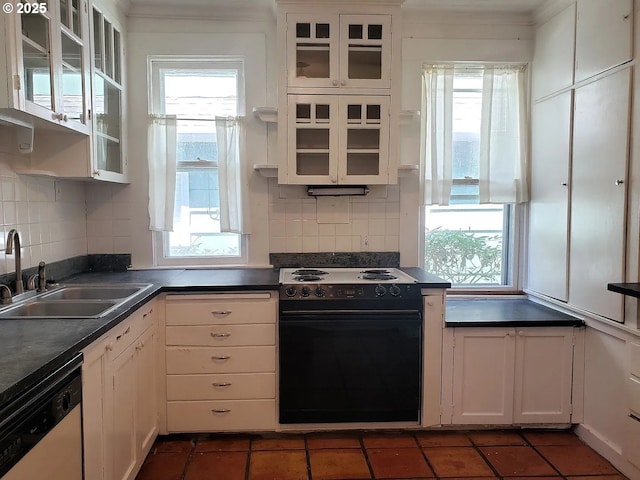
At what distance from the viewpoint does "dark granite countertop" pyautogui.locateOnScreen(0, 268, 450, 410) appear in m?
1.23

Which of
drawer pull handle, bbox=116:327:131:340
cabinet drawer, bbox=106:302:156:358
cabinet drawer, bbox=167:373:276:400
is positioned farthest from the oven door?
drawer pull handle, bbox=116:327:131:340

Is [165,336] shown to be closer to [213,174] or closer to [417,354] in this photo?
[213,174]

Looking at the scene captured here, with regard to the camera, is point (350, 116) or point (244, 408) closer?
point (244, 408)

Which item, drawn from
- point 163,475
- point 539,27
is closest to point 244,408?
point 163,475

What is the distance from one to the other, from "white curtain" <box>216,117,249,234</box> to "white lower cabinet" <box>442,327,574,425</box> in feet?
5.15

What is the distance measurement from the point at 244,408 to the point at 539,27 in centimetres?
313

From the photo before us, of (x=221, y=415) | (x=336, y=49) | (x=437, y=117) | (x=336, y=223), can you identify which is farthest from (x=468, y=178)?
(x=221, y=415)

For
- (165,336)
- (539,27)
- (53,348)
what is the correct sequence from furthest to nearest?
(539,27) < (165,336) < (53,348)

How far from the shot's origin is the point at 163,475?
228 centimetres

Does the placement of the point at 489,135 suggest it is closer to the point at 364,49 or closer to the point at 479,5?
the point at 479,5

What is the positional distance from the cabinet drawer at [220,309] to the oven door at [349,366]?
0.13 meters

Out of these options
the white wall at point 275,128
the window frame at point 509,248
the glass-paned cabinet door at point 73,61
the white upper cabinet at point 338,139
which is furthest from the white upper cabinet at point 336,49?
the glass-paned cabinet door at point 73,61

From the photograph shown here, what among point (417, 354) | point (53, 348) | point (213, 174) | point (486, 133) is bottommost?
point (417, 354)

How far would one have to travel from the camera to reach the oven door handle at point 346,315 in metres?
2.51
